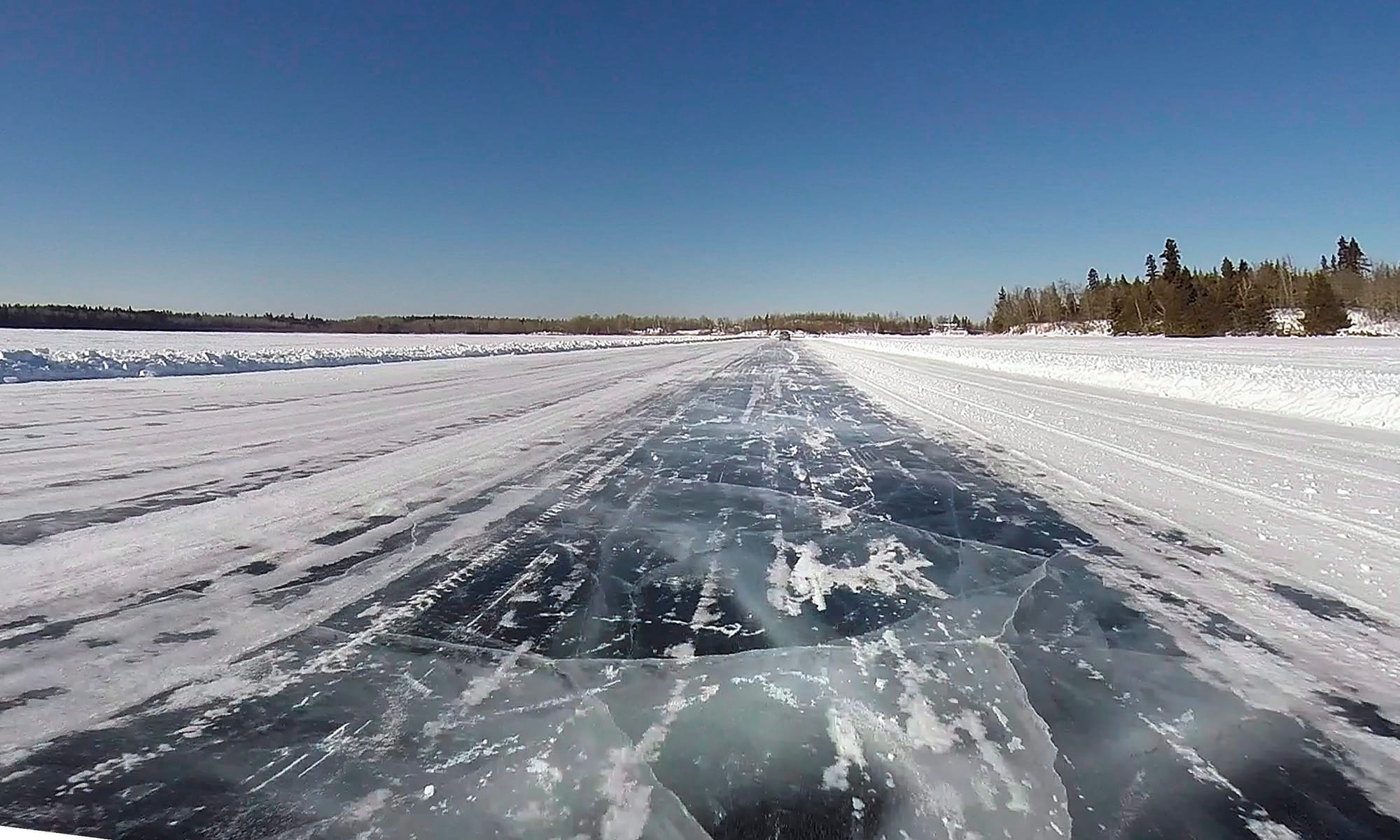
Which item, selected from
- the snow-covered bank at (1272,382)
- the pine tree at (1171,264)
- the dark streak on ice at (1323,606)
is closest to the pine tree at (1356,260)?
the pine tree at (1171,264)

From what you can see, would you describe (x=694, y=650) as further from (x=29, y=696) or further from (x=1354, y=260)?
(x=1354, y=260)

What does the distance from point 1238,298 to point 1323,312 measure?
28.9 ft

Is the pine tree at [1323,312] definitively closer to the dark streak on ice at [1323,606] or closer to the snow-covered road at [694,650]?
the snow-covered road at [694,650]

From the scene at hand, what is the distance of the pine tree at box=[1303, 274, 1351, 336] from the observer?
166 ft

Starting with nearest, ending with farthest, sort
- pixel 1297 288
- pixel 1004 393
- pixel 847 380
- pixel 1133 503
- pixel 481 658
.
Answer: pixel 481 658, pixel 1133 503, pixel 1004 393, pixel 847 380, pixel 1297 288

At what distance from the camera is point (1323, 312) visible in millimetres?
50688

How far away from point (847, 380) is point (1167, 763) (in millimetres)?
16731

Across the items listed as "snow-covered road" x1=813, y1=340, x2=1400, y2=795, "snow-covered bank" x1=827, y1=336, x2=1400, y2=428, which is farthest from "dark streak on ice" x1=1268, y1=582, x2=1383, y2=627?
"snow-covered bank" x1=827, y1=336, x2=1400, y2=428

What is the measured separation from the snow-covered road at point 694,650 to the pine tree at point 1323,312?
6247 cm

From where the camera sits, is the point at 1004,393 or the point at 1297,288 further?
the point at 1297,288

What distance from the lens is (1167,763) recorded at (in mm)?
1954

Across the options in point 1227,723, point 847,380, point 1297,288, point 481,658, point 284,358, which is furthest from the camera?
point 1297,288

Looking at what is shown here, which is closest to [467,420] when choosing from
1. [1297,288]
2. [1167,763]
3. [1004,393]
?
[1167,763]

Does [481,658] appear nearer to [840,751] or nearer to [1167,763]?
[840,751]
